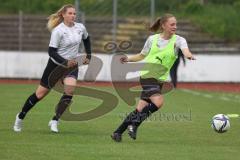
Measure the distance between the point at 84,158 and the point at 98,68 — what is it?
69.1 ft

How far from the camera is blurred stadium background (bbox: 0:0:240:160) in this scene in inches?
455

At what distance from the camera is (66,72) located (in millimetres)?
13500

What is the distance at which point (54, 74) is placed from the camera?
44.2 feet

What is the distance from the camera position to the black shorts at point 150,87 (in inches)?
480

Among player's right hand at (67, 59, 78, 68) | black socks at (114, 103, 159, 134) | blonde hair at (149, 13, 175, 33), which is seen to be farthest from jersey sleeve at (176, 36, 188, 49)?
player's right hand at (67, 59, 78, 68)

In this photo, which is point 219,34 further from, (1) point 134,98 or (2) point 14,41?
(1) point 134,98

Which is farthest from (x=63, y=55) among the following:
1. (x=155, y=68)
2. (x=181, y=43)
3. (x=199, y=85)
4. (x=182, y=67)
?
(x=182, y=67)

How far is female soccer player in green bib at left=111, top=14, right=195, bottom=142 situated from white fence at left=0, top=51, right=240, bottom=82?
18730 millimetres

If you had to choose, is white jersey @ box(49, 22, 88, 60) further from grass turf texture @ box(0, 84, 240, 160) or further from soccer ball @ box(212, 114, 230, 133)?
soccer ball @ box(212, 114, 230, 133)

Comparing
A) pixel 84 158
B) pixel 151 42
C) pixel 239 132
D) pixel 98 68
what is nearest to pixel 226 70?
pixel 98 68

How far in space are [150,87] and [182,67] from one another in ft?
63.3

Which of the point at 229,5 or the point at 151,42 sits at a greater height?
the point at 151,42

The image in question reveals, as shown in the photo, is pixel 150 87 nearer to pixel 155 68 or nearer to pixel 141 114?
pixel 155 68

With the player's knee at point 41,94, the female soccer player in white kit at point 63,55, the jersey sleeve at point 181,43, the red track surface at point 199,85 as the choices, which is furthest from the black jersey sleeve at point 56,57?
the red track surface at point 199,85
